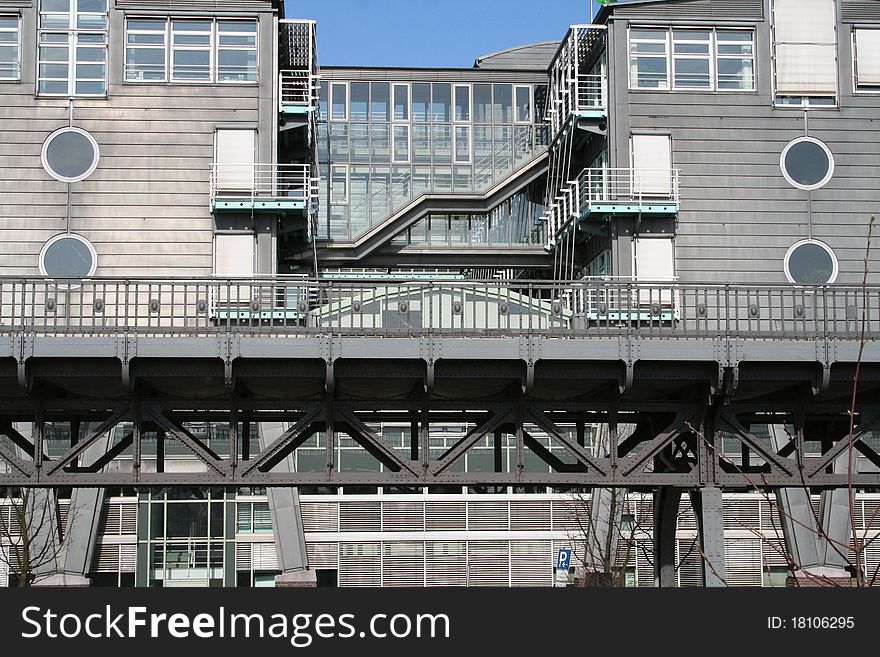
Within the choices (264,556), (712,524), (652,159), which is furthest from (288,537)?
(712,524)

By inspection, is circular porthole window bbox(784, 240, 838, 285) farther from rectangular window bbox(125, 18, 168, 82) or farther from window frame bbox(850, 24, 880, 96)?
rectangular window bbox(125, 18, 168, 82)

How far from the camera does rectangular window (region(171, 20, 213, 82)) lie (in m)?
42.8

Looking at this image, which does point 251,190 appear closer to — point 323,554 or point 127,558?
point 323,554

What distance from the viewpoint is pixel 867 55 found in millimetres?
44250

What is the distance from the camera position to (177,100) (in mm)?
42656

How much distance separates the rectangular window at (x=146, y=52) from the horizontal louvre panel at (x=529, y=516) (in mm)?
19297

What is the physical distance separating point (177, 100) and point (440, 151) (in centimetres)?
1216

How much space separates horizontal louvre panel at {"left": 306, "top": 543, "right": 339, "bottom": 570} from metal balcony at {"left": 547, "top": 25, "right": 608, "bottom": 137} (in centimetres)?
1704

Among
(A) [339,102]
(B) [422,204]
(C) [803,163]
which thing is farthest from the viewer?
(A) [339,102]

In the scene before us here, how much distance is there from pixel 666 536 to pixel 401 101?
30.8 m

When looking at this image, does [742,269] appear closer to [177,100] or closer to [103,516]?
[177,100]
